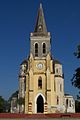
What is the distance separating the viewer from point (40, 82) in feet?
273

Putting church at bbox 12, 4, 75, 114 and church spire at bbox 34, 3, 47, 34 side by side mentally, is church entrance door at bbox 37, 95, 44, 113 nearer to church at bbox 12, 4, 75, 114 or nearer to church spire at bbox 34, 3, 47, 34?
church at bbox 12, 4, 75, 114

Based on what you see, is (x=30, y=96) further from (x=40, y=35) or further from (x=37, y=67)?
(x=40, y=35)

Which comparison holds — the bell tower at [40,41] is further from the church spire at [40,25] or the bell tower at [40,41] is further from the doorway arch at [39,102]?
the doorway arch at [39,102]

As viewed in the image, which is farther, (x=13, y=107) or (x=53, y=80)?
(x=13, y=107)

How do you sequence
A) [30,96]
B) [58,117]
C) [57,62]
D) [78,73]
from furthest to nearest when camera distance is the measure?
[57,62], [30,96], [78,73], [58,117]

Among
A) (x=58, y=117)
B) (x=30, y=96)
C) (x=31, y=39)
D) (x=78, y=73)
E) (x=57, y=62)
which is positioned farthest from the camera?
(x=57, y=62)

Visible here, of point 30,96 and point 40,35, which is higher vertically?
point 40,35

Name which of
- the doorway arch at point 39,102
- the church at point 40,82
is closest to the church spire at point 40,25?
the church at point 40,82

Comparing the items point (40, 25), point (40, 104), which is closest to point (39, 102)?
point (40, 104)

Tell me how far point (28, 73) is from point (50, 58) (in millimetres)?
6564

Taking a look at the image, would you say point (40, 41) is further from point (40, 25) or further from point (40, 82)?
point (40, 82)

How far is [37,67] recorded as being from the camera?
3300 inches

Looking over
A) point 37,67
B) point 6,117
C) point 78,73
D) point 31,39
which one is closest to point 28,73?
point 37,67

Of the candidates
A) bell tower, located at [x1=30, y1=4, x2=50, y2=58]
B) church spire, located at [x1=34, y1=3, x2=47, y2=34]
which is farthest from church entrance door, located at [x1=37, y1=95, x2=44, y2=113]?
church spire, located at [x1=34, y1=3, x2=47, y2=34]
